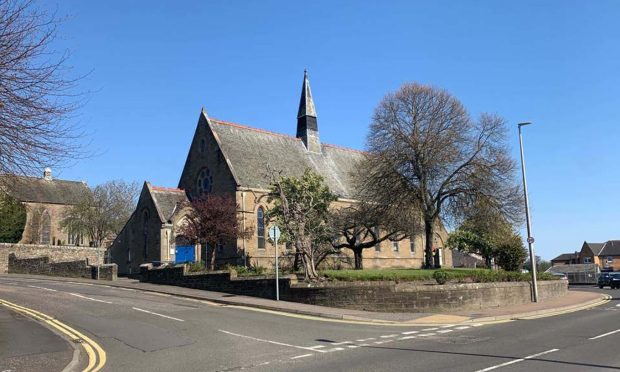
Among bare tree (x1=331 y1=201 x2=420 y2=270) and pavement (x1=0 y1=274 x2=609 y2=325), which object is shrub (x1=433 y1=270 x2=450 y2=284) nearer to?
pavement (x1=0 y1=274 x2=609 y2=325)

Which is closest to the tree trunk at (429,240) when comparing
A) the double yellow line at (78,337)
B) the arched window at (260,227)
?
the arched window at (260,227)

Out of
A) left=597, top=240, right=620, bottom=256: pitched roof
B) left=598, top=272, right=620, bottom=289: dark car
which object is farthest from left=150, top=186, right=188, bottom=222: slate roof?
left=597, top=240, right=620, bottom=256: pitched roof

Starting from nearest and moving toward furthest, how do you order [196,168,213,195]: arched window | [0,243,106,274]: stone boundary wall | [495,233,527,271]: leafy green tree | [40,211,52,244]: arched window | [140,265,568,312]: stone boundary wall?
1. [140,265,568,312]: stone boundary wall
2. [495,233,527,271]: leafy green tree
3. [0,243,106,274]: stone boundary wall
4. [196,168,213,195]: arched window
5. [40,211,52,244]: arched window

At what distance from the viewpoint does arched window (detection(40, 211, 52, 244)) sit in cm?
6904

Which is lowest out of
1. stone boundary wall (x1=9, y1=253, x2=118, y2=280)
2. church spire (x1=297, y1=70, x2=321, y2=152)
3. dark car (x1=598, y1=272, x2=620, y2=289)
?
dark car (x1=598, y1=272, x2=620, y2=289)

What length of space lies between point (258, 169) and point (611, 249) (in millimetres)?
94540

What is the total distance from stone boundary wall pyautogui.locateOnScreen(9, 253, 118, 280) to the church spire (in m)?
24.9

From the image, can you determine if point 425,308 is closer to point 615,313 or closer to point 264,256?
point 615,313

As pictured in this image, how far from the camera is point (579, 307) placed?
25.8 meters

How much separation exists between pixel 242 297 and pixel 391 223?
16485 millimetres

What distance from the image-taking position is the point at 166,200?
4344cm

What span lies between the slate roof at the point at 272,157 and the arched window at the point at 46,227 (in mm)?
36947

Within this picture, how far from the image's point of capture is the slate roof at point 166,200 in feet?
137

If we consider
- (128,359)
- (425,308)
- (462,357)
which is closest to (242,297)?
(425,308)
